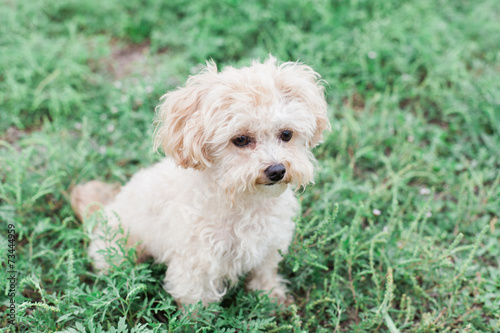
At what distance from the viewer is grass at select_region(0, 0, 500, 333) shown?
305 centimetres

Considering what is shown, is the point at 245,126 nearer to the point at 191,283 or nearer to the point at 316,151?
the point at 191,283

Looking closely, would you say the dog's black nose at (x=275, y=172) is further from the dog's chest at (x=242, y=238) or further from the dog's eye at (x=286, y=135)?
the dog's chest at (x=242, y=238)

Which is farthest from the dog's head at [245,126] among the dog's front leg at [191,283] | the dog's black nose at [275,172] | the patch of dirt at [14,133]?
the patch of dirt at [14,133]

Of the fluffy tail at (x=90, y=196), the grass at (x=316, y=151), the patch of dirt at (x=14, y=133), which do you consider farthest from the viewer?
the patch of dirt at (x=14, y=133)

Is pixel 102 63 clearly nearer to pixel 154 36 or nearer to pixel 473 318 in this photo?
pixel 154 36

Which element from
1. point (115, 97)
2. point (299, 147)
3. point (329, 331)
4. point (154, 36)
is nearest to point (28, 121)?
point (115, 97)

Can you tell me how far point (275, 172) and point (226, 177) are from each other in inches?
12.2

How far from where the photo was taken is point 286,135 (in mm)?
2607

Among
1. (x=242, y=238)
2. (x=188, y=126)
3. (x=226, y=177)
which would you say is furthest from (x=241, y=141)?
(x=242, y=238)

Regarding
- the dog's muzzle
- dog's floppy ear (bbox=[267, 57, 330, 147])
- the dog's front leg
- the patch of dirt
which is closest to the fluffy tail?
the dog's front leg

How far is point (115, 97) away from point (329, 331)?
3596 millimetres

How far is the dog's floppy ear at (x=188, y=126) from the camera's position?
2422 millimetres

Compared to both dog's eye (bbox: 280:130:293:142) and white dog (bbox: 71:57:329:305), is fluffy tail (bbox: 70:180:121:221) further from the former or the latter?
dog's eye (bbox: 280:130:293:142)

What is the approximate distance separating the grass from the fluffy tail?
0.53 ft
